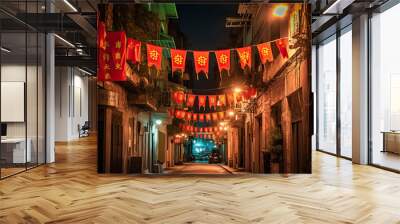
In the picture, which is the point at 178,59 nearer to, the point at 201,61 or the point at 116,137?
the point at 201,61

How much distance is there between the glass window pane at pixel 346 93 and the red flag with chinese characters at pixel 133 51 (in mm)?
4598

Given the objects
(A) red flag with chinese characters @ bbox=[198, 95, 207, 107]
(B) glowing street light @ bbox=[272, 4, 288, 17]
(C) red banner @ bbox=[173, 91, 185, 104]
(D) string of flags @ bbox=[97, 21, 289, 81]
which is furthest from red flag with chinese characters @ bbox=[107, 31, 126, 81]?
(B) glowing street light @ bbox=[272, 4, 288, 17]

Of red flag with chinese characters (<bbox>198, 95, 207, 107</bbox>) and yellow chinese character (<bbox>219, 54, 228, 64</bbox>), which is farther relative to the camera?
red flag with chinese characters (<bbox>198, 95, 207, 107</bbox>)

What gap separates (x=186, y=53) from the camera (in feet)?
20.4

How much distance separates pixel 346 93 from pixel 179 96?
4.39 m

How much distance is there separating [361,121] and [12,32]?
21.4 ft

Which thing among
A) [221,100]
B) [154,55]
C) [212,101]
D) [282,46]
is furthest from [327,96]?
[154,55]

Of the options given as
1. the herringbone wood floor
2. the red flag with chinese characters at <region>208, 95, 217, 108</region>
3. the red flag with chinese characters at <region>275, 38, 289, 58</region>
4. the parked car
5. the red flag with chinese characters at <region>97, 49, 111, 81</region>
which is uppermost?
the red flag with chinese characters at <region>275, 38, 289, 58</region>

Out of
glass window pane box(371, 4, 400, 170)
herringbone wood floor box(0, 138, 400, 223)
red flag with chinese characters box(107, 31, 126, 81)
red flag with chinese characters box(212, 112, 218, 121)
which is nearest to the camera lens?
herringbone wood floor box(0, 138, 400, 223)

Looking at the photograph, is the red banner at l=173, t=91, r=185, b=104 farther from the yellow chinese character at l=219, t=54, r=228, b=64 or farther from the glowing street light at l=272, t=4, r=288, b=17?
the glowing street light at l=272, t=4, r=288, b=17

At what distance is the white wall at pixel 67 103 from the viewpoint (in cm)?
1594

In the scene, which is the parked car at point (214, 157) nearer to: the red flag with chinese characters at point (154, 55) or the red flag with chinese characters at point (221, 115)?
the red flag with chinese characters at point (221, 115)

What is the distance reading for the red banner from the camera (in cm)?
644

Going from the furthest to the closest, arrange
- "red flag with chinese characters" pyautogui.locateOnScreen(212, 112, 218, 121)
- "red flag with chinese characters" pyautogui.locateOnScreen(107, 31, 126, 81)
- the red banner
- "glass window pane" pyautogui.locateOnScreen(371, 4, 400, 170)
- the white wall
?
the white wall < "glass window pane" pyautogui.locateOnScreen(371, 4, 400, 170) < "red flag with chinese characters" pyautogui.locateOnScreen(212, 112, 218, 121) < the red banner < "red flag with chinese characters" pyautogui.locateOnScreen(107, 31, 126, 81)
